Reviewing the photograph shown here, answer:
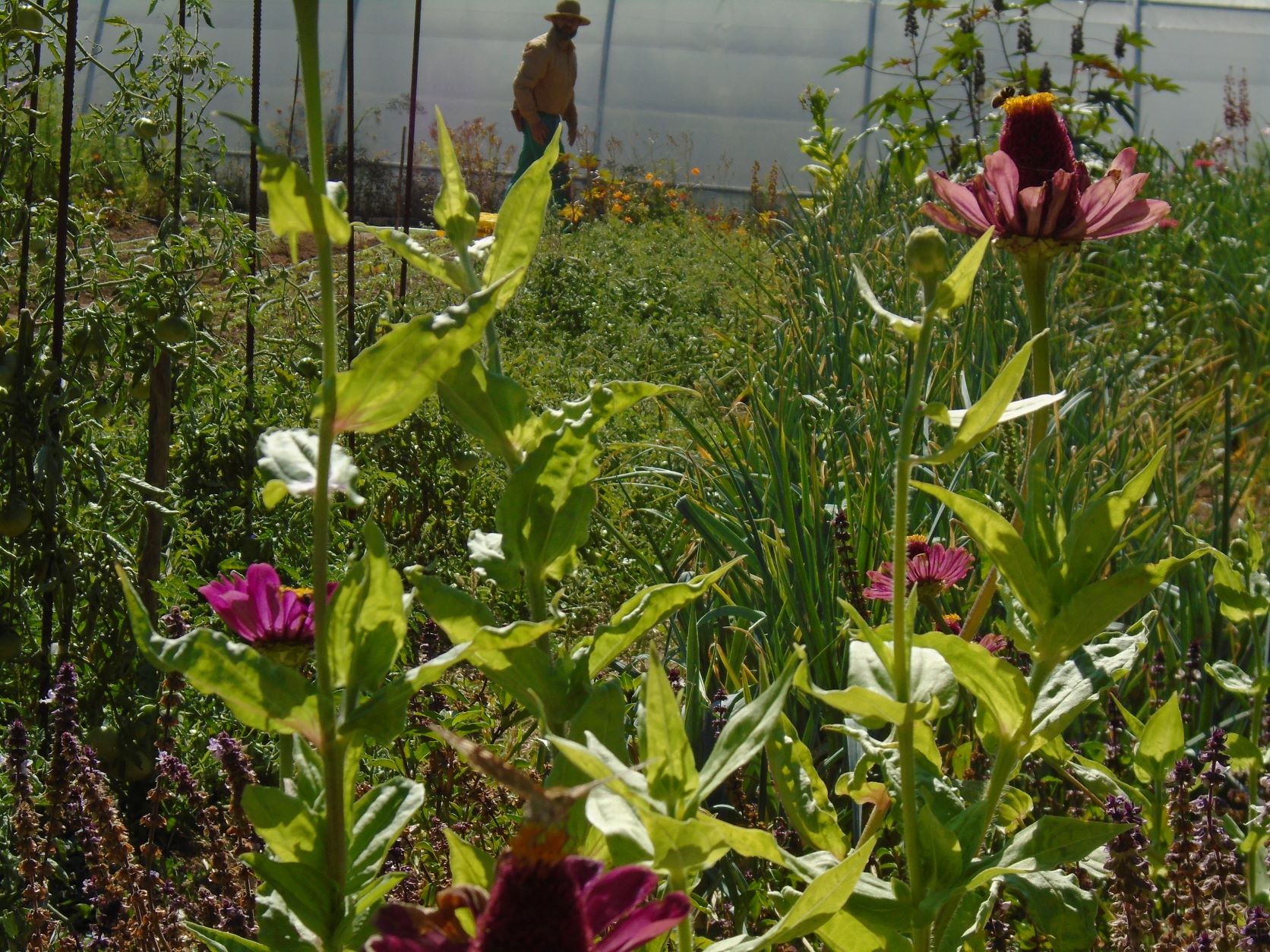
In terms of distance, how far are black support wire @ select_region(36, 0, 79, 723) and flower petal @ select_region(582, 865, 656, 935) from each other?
128 cm

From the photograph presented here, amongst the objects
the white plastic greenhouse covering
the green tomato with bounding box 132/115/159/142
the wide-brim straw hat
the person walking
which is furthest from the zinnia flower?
the white plastic greenhouse covering

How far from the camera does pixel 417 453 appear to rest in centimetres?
248

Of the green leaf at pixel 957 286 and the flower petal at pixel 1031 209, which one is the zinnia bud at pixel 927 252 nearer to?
the green leaf at pixel 957 286

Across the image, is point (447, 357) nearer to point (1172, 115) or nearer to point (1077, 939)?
point (1077, 939)

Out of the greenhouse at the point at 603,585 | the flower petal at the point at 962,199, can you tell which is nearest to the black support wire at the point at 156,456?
the greenhouse at the point at 603,585


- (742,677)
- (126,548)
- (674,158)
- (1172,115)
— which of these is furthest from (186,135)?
(1172,115)

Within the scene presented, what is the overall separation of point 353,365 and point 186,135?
1.82 metres

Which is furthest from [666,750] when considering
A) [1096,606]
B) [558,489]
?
[1096,606]

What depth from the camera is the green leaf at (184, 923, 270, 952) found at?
62 centimetres

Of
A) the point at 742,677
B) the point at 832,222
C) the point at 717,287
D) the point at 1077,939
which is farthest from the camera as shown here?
the point at 717,287

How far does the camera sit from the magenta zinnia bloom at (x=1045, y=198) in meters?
0.93

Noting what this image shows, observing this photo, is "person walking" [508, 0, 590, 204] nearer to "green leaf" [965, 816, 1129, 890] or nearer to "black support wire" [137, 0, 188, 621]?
"black support wire" [137, 0, 188, 621]

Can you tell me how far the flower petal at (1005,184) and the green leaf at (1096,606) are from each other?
0.36m

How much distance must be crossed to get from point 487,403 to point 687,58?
12296 mm
